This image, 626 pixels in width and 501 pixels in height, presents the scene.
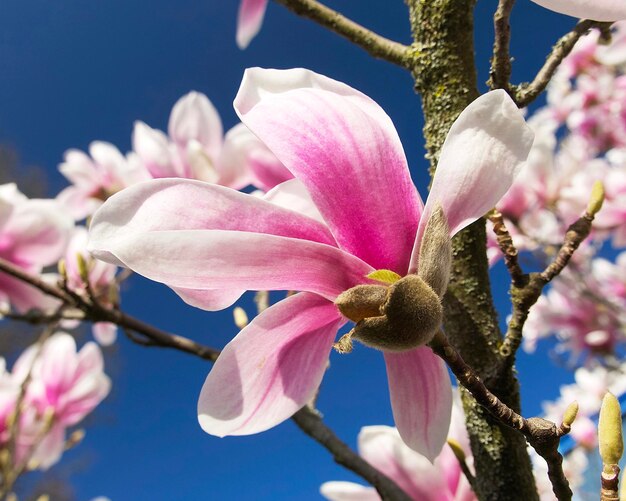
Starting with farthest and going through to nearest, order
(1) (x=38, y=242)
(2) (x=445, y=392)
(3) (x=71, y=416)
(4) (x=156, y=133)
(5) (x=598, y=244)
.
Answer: (5) (x=598, y=244) → (3) (x=71, y=416) → (4) (x=156, y=133) → (1) (x=38, y=242) → (2) (x=445, y=392)

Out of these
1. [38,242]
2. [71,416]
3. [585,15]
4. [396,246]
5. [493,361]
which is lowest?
[71,416]

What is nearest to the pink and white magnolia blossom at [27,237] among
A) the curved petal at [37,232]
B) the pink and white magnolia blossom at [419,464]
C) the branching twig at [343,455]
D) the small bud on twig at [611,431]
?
the curved petal at [37,232]

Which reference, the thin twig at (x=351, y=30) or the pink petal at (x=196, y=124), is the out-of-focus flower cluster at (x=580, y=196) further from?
the pink petal at (x=196, y=124)

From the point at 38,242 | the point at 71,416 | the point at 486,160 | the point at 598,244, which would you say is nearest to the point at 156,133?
the point at 38,242

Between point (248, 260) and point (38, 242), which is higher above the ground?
point (248, 260)

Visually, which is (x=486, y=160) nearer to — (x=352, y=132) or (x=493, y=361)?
(x=352, y=132)

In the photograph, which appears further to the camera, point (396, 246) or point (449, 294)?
point (449, 294)

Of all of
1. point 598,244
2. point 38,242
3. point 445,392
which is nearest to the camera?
point 445,392

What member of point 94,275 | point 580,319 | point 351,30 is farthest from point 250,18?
point 580,319
